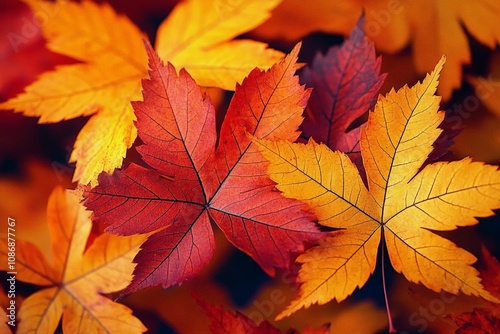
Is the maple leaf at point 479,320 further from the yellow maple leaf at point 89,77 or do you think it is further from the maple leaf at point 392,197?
the yellow maple leaf at point 89,77

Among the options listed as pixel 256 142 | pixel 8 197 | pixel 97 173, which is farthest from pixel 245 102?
pixel 8 197

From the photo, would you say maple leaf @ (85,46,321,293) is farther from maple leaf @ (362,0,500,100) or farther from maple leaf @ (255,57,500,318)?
maple leaf @ (362,0,500,100)

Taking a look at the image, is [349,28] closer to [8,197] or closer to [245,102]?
[245,102]

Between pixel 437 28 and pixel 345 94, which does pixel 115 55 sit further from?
pixel 437 28

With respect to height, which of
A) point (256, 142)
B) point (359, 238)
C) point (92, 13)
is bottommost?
point (359, 238)

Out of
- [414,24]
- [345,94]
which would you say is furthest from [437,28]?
[345,94]

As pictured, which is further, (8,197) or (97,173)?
(8,197)

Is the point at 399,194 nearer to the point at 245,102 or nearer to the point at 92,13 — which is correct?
the point at 245,102

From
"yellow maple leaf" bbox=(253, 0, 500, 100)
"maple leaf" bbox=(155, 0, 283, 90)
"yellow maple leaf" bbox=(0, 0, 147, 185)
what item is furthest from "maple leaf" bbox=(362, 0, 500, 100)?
"yellow maple leaf" bbox=(0, 0, 147, 185)

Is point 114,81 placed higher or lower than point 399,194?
higher
